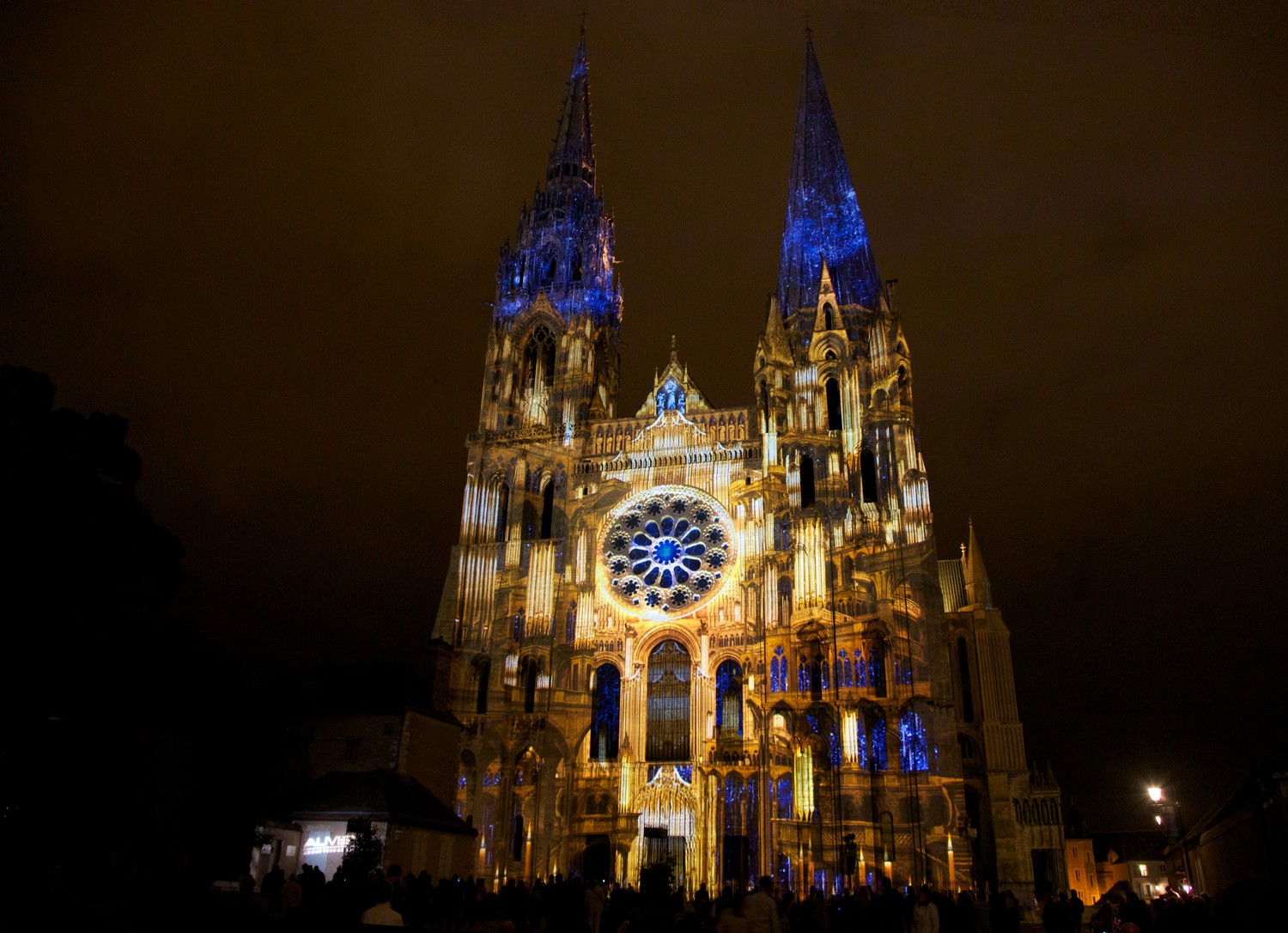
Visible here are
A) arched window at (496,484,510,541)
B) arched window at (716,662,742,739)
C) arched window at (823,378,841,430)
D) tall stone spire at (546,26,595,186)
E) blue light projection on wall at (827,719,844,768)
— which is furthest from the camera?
tall stone spire at (546,26,595,186)

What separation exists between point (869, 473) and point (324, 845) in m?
24.3

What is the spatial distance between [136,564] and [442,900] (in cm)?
907

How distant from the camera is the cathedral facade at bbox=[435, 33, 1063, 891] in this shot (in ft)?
108

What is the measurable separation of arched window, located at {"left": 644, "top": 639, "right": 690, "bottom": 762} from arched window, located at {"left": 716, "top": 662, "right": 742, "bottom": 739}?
1.26 m

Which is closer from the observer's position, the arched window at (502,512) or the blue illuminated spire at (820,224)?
the arched window at (502,512)

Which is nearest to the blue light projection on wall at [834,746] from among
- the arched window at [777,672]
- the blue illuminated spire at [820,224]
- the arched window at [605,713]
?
the arched window at [777,672]

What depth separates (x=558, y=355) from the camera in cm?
4331

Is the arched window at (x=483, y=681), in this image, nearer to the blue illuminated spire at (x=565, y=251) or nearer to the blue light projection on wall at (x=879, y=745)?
the blue light projection on wall at (x=879, y=745)

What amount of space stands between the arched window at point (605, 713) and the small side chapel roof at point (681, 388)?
11559mm

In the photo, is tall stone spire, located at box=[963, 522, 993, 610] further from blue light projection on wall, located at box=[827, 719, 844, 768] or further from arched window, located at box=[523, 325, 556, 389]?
arched window, located at box=[523, 325, 556, 389]

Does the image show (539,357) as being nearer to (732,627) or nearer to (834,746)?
(732,627)

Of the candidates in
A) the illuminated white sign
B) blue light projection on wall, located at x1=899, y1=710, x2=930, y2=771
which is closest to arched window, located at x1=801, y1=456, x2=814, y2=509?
blue light projection on wall, located at x1=899, y1=710, x2=930, y2=771

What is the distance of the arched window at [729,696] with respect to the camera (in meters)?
35.5

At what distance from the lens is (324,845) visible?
25.6m
